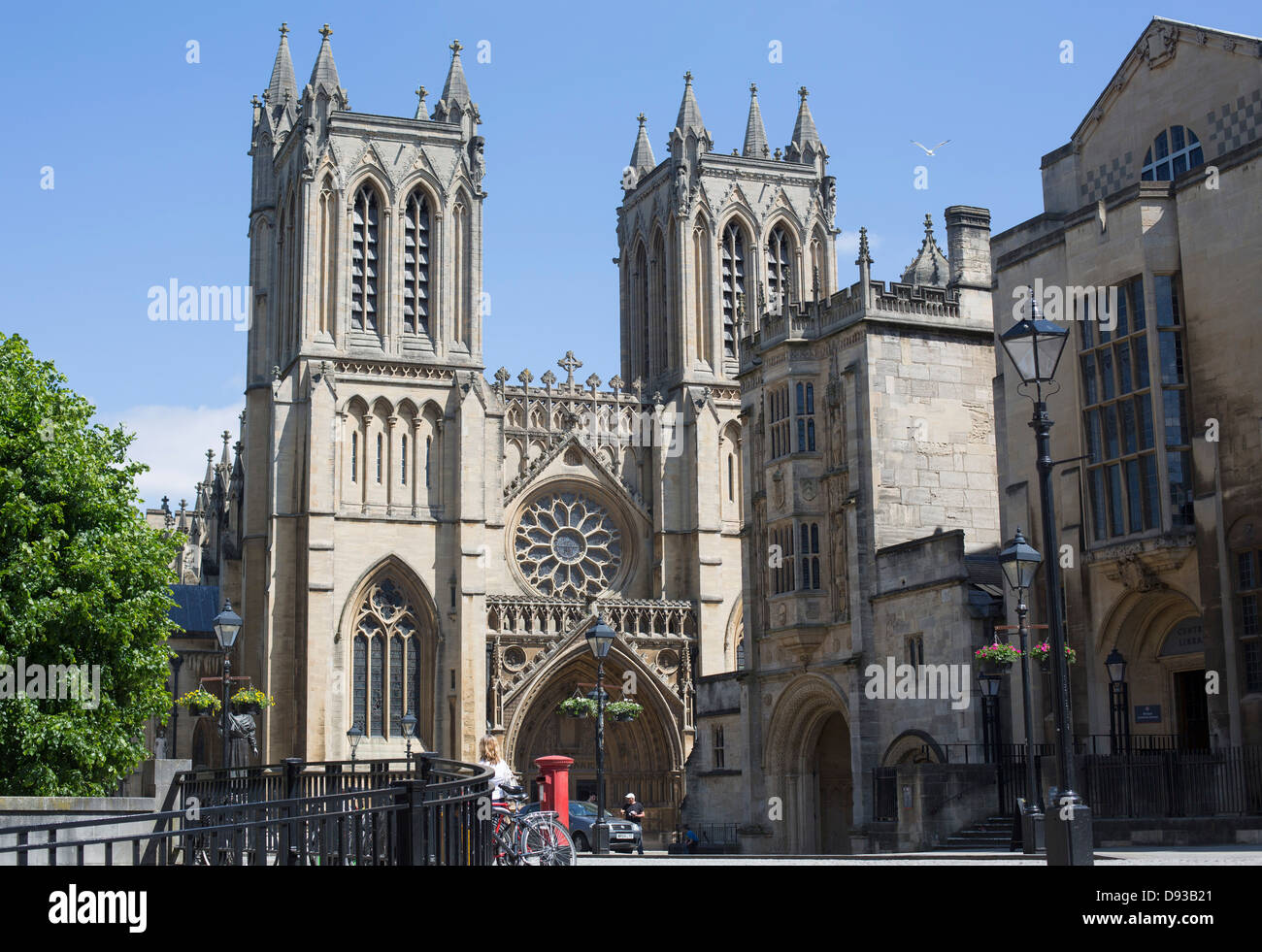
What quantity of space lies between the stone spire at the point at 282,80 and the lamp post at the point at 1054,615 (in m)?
52.4

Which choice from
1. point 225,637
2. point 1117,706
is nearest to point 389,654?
point 225,637

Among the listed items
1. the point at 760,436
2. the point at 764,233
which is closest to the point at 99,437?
the point at 760,436

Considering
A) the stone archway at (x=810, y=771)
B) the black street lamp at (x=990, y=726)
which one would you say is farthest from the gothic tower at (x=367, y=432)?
the black street lamp at (x=990, y=726)

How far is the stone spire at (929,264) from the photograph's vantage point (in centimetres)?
4331

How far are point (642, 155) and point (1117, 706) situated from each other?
43534 millimetres

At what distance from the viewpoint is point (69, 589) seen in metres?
32.2

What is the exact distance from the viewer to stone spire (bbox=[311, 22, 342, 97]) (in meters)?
57.4

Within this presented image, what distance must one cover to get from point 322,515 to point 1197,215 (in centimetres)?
3221

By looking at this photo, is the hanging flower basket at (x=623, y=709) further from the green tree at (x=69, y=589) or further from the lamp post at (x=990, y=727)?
the lamp post at (x=990, y=727)

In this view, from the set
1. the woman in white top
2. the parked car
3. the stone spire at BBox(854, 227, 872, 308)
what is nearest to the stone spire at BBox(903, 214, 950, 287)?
the stone spire at BBox(854, 227, 872, 308)

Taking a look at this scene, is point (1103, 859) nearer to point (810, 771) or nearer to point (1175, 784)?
point (1175, 784)
